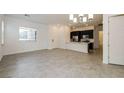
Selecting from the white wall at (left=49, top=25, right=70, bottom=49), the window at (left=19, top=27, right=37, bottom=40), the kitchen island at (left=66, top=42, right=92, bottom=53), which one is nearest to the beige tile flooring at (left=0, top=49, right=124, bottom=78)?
the kitchen island at (left=66, top=42, right=92, bottom=53)

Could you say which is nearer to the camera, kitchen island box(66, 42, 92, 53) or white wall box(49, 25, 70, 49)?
kitchen island box(66, 42, 92, 53)

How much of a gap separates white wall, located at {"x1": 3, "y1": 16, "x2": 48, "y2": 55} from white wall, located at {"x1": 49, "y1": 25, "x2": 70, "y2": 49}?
133 centimetres

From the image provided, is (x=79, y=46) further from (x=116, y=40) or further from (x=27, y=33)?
(x=116, y=40)

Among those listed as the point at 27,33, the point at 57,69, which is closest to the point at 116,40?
the point at 57,69

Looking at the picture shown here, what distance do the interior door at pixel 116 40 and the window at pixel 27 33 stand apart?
671 centimetres

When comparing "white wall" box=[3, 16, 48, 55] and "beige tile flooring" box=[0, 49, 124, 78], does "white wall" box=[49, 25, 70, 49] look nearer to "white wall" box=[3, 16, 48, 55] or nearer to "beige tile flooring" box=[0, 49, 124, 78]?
"white wall" box=[3, 16, 48, 55]

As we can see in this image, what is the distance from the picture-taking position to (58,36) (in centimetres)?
1266

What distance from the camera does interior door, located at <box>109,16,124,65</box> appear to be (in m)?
4.71

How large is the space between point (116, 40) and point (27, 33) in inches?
284

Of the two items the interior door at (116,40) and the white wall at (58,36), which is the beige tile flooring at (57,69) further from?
the white wall at (58,36)

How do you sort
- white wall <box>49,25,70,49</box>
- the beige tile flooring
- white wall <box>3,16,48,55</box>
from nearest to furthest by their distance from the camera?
1. the beige tile flooring
2. white wall <box>3,16,48,55</box>
3. white wall <box>49,25,70,49</box>
